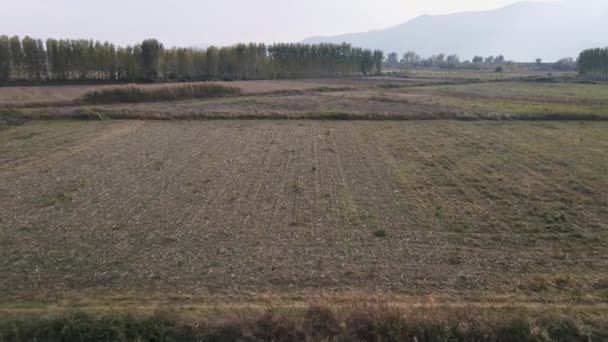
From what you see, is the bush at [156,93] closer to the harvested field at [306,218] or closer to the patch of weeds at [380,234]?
the harvested field at [306,218]

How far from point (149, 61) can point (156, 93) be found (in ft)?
74.6

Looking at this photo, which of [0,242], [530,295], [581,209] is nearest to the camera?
[530,295]

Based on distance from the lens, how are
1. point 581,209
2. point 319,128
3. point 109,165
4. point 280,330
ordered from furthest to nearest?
point 319,128 → point 109,165 → point 581,209 → point 280,330

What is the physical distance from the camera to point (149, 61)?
61.8 m

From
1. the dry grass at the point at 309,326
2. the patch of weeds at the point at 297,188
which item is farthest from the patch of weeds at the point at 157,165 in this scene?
the dry grass at the point at 309,326

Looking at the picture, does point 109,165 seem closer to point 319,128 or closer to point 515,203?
point 319,128

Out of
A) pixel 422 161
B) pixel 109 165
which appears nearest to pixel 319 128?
pixel 422 161

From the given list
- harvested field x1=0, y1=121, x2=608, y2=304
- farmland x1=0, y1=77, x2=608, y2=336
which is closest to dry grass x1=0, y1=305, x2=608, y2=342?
farmland x1=0, y1=77, x2=608, y2=336

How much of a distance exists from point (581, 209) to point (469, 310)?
7.52 m

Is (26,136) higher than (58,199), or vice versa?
(26,136)

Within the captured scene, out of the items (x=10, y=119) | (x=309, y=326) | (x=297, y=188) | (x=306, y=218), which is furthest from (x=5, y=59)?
(x=309, y=326)

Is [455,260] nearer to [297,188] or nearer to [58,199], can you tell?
[297,188]

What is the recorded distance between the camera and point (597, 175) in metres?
15.5

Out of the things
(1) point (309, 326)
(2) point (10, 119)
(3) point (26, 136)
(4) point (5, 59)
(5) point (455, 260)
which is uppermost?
(4) point (5, 59)
